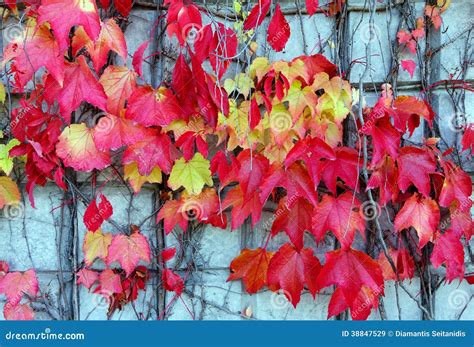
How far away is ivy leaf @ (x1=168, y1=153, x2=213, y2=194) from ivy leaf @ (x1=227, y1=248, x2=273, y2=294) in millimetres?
315

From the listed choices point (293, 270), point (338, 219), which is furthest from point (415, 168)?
point (293, 270)

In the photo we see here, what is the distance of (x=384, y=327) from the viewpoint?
1.77m

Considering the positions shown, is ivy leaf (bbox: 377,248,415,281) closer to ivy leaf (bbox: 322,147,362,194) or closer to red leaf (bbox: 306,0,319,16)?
ivy leaf (bbox: 322,147,362,194)

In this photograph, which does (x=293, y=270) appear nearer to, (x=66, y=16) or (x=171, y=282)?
(x=171, y=282)

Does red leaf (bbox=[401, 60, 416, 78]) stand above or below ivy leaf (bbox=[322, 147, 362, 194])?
above

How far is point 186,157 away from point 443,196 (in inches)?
37.0

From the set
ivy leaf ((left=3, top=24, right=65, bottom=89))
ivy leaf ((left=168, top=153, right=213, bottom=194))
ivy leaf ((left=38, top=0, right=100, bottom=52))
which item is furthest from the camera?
ivy leaf ((left=168, top=153, right=213, bottom=194))

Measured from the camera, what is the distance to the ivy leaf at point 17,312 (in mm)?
1812

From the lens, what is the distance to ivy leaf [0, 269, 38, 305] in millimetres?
1795

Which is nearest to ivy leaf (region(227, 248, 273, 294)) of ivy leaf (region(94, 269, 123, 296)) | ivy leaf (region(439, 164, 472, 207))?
ivy leaf (region(94, 269, 123, 296))

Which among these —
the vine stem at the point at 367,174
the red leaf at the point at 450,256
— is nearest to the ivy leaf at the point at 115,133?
the vine stem at the point at 367,174

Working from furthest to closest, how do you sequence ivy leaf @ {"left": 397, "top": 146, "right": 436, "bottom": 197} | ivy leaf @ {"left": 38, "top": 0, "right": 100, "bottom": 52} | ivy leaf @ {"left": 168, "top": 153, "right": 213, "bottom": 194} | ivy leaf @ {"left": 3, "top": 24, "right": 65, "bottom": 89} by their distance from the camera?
ivy leaf @ {"left": 168, "top": 153, "right": 213, "bottom": 194}
ivy leaf @ {"left": 397, "top": 146, "right": 436, "bottom": 197}
ivy leaf @ {"left": 3, "top": 24, "right": 65, "bottom": 89}
ivy leaf @ {"left": 38, "top": 0, "right": 100, "bottom": 52}

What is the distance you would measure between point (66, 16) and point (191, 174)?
683 millimetres

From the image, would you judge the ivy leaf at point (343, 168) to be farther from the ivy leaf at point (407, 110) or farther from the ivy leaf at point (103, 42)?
the ivy leaf at point (103, 42)
